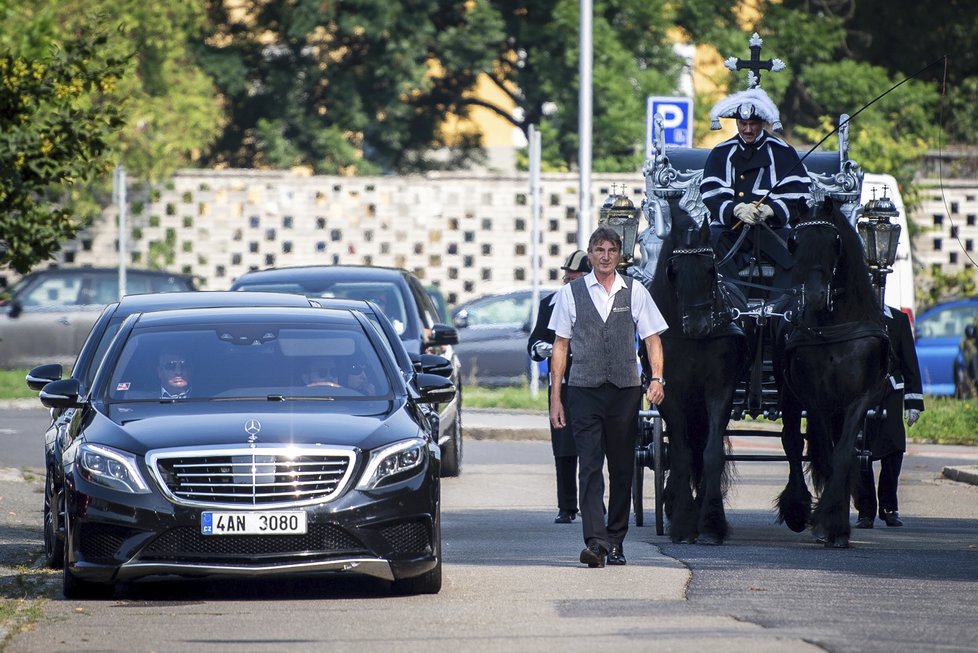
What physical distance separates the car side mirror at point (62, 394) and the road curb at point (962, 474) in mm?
9955

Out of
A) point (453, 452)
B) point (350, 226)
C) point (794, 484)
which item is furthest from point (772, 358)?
point (350, 226)

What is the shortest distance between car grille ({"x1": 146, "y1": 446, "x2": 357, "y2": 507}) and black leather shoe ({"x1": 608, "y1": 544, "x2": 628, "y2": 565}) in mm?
2130

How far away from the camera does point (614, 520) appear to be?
12.1 m

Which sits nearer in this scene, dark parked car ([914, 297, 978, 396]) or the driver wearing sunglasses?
the driver wearing sunglasses

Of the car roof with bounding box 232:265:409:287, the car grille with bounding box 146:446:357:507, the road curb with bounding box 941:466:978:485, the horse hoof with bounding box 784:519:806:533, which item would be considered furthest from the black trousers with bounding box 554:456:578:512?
the road curb with bounding box 941:466:978:485

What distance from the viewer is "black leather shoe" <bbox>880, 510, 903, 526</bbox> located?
15031 mm

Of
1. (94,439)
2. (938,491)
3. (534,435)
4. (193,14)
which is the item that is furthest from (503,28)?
(94,439)

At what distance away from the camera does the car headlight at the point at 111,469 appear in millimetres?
10477

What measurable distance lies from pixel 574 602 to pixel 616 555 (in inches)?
66.0

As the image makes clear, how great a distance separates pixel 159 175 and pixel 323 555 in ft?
82.3

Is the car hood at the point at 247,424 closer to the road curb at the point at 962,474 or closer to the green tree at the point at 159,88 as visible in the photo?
the road curb at the point at 962,474

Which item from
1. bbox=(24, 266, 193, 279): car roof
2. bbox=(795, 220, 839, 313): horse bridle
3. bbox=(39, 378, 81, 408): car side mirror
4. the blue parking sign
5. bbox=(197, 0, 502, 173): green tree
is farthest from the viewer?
bbox=(197, 0, 502, 173): green tree

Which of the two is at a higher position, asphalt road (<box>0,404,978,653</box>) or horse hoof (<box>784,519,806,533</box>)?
asphalt road (<box>0,404,978,653</box>)

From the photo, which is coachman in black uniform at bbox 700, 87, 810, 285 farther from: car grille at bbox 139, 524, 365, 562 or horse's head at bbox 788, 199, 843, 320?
car grille at bbox 139, 524, 365, 562
